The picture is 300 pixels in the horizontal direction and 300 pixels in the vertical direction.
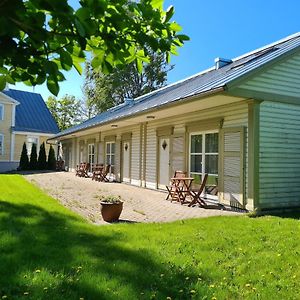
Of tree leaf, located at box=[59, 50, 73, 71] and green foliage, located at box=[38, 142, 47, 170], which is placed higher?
tree leaf, located at box=[59, 50, 73, 71]

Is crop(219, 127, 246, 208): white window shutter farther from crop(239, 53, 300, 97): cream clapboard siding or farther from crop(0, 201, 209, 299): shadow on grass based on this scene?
crop(0, 201, 209, 299): shadow on grass

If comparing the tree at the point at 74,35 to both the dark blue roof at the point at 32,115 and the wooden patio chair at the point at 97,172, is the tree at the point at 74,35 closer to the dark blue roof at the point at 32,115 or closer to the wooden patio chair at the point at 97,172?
the wooden patio chair at the point at 97,172

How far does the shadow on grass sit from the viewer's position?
3.65 metres

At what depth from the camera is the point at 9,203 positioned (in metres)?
9.27

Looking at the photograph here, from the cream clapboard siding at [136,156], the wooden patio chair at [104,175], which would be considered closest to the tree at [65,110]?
the wooden patio chair at [104,175]

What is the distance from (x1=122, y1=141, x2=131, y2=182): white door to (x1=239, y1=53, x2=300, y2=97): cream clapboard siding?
29.0ft

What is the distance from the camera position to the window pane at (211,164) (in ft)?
35.0

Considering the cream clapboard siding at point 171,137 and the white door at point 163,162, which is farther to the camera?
the white door at point 163,162

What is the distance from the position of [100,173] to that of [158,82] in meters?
23.9

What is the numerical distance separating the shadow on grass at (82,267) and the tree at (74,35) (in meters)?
2.54

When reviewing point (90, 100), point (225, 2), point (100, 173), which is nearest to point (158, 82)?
point (90, 100)

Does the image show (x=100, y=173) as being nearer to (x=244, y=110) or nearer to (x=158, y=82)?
(x=244, y=110)

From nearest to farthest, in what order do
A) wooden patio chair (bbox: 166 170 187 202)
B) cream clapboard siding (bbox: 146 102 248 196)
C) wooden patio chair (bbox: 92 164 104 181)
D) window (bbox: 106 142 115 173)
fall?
cream clapboard siding (bbox: 146 102 248 196), wooden patio chair (bbox: 166 170 187 202), wooden patio chair (bbox: 92 164 104 181), window (bbox: 106 142 115 173)

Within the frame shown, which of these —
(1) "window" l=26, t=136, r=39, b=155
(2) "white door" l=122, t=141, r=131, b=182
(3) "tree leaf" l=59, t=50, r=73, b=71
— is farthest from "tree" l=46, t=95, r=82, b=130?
(3) "tree leaf" l=59, t=50, r=73, b=71
